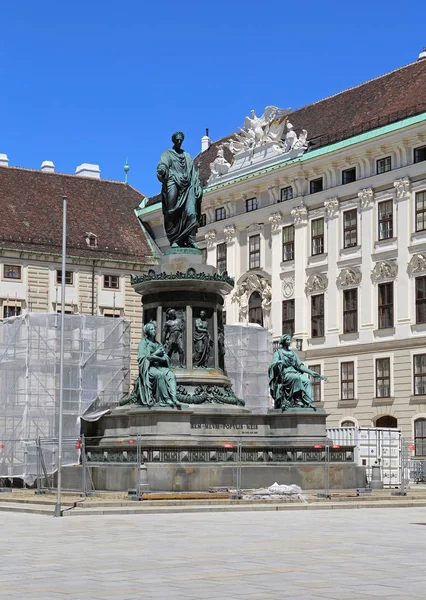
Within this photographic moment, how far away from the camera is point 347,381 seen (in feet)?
210

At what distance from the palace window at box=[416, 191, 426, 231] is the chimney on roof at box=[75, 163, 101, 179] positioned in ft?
105

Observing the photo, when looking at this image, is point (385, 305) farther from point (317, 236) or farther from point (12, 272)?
point (12, 272)

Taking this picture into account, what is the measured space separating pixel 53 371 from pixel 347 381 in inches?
793

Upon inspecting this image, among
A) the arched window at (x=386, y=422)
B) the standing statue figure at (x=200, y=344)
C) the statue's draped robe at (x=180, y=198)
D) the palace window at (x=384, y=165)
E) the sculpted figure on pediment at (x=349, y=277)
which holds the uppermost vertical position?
the palace window at (x=384, y=165)

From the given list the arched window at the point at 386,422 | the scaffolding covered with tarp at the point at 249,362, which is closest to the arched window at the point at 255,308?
the arched window at the point at 386,422

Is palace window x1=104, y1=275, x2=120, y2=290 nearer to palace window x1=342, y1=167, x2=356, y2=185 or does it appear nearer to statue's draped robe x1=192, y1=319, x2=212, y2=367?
palace window x1=342, y1=167, x2=356, y2=185

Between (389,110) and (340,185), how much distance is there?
4.75 m

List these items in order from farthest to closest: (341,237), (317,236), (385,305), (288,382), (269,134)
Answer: (269,134)
(317,236)
(341,237)
(385,305)
(288,382)

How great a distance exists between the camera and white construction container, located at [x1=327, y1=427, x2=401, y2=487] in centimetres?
4794

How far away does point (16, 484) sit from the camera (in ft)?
148

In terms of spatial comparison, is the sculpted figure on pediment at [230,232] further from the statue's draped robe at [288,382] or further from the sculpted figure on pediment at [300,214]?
the statue's draped robe at [288,382]

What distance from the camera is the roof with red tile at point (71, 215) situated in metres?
76.1

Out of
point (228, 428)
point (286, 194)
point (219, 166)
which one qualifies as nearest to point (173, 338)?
point (228, 428)

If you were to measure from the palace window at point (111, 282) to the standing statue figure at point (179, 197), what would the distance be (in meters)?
43.8
